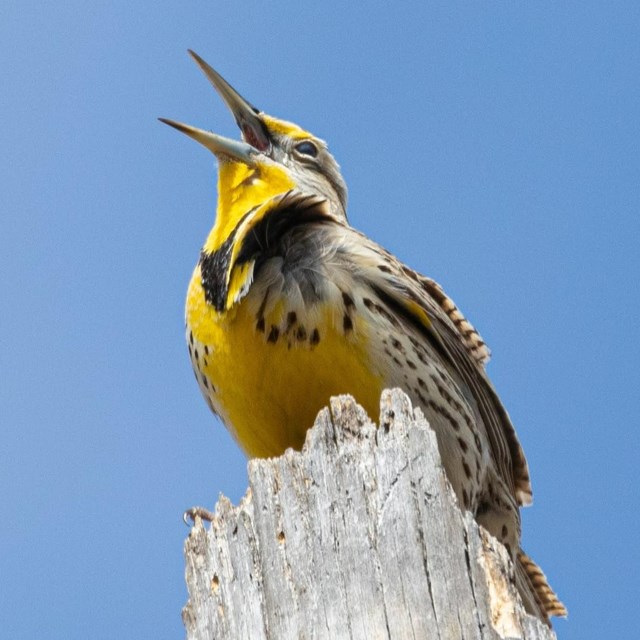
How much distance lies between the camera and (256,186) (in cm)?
632

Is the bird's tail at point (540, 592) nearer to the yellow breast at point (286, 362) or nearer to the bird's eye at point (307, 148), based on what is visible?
the yellow breast at point (286, 362)

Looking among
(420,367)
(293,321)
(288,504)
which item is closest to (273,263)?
(293,321)

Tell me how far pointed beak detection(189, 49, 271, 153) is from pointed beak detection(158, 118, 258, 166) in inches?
18.9

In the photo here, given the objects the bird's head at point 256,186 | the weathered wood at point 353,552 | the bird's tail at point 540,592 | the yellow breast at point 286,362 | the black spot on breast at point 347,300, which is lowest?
the weathered wood at point 353,552

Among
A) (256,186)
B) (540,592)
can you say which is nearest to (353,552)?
(540,592)

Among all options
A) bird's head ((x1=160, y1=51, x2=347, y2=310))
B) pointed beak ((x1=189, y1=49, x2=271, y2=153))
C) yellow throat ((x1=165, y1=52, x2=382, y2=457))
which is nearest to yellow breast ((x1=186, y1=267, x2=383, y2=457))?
yellow throat ((x1=165, y1=52, x2=382, y2=457))

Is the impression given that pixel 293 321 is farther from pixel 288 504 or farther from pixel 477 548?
pixel 477 548

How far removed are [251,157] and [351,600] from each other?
3632 millimetres

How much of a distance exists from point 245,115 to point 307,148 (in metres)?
0.40

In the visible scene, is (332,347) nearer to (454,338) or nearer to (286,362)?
(286,362)

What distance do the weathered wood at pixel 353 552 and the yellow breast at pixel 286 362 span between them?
1.27m

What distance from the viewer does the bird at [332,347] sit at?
508 cm

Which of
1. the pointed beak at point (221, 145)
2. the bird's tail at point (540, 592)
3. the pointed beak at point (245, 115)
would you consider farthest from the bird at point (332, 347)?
the pointed beak at point (245, 115)

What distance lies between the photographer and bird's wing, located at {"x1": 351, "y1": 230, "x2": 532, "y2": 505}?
551 cm
